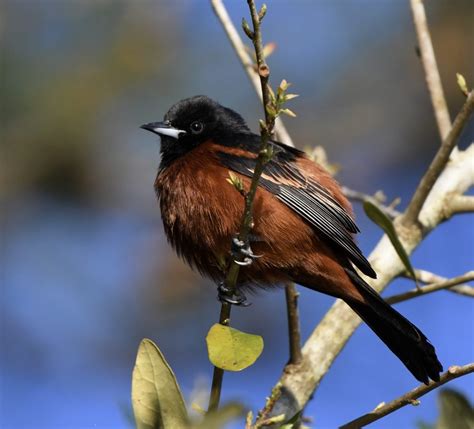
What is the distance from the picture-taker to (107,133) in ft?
22.4

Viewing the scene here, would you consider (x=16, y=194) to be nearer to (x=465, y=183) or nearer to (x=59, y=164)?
(x=59, y=164)

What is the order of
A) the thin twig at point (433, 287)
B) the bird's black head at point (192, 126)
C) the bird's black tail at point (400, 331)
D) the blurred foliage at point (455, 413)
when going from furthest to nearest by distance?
1. the bird's black head at point (192, 126)
2. the bird's black tail at point (400, 331)
3. the thin twig at point (433, 287)
4. the blurred foliage at point (455, 413)

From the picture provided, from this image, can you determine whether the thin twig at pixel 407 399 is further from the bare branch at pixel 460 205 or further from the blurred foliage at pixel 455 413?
the bare branch at pixel 460 205

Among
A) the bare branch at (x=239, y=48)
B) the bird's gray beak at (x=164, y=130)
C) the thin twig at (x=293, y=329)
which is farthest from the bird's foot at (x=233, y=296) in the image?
the bird's gray beak at (x=164, y=130)

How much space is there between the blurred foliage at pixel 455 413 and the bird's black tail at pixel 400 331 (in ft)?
4.79

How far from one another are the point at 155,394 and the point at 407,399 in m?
0.68

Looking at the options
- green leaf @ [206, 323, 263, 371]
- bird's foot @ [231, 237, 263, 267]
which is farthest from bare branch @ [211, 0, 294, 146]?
green leaf @ [206, 323, 263, 371]

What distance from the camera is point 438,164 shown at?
3.37 metres

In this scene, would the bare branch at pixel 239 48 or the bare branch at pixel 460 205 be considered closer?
the bare branch at pixel 460 205

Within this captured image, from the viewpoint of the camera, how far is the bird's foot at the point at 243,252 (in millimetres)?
3066

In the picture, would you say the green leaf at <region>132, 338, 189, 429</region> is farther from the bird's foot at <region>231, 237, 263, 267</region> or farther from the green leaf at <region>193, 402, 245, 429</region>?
the bird's foot at <region>231, 237, 263, 267</region>

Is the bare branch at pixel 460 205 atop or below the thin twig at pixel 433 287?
atop

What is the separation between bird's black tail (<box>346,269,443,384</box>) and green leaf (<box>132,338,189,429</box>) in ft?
4.76

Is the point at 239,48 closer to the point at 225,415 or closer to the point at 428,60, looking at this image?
the point at 428,60
